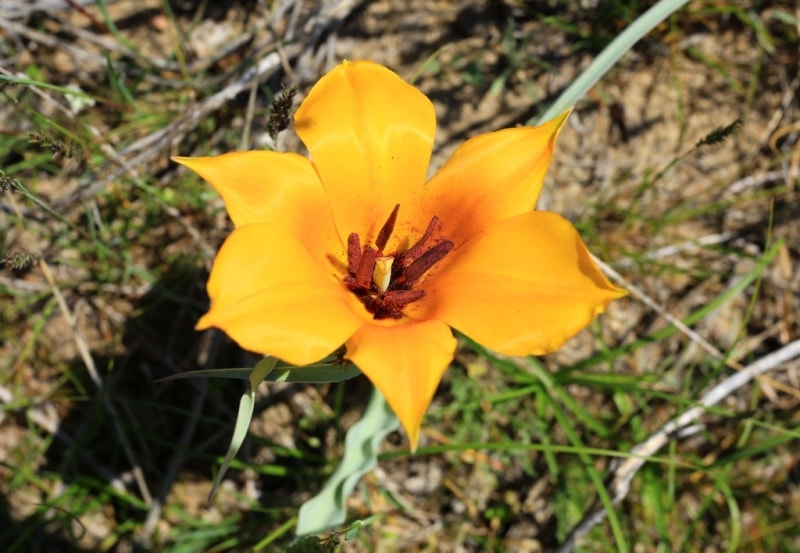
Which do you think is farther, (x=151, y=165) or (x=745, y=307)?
(x=745, y=307)

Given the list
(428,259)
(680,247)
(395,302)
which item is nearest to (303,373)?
(395,302)

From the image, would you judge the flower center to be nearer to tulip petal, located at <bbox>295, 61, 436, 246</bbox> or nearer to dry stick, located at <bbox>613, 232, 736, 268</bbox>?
tulip petal, located at <bbox>295, 61, 436, 246</bbox>

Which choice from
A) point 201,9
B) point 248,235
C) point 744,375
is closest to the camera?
point 248,235

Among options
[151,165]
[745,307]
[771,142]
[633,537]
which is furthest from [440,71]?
[633,537]

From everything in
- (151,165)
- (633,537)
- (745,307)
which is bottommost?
(633,537)

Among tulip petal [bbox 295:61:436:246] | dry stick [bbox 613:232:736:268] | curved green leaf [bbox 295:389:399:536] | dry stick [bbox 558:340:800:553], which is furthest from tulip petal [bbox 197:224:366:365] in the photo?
dry stick [bbox 613:232:736:268]

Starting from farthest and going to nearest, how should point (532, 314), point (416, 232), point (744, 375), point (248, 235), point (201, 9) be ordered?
1. point (201, 9)
2. point (744, 375)
3. point (416, 232)
4. point (532, 314)
5. point (248, 235)

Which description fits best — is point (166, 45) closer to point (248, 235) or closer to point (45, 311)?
point (45, 311)
